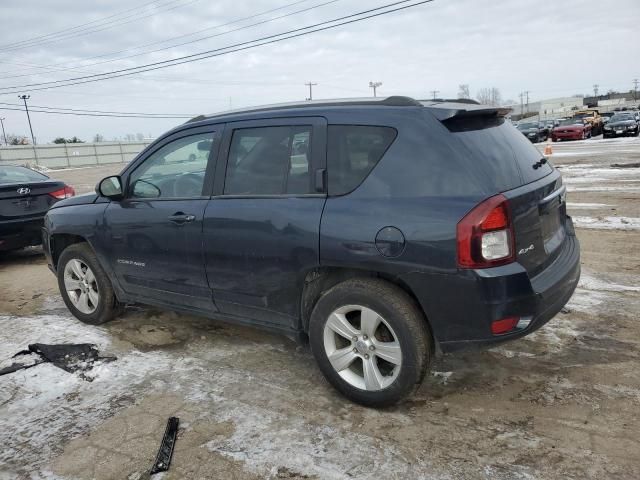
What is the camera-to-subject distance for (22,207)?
7.15 metres

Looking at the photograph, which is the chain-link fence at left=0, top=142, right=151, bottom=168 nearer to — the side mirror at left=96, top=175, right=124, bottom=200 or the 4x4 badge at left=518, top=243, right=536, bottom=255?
the side mirror at left=96, top=175, right=124, bottom=200

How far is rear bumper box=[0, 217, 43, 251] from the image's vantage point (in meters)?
6.96

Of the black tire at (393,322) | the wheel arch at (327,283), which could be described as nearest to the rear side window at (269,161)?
the wheel arch at (327,283)

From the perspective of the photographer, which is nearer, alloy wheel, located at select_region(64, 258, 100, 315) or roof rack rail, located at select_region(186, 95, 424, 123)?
roof rack rail, located at select_region(186, 95, 424, 123)

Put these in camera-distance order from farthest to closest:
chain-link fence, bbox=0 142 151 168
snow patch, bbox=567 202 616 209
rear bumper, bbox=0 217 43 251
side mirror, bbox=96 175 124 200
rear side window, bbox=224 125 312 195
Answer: chain-link fence, bbox=0 142 151 168 → snow patch, bbox=567 202 616 209 → rear bumper, bbox=0 217 43 251 → side mirror, bbox=96 175 124 200 → rear side window, bbox=224 125 312 195

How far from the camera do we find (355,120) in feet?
10.1

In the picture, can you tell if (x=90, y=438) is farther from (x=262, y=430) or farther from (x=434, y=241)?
(x=434, y=241)

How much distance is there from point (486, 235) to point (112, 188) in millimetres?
3084

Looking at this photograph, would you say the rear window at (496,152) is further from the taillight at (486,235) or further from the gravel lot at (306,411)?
the gravel lot at (306,411)

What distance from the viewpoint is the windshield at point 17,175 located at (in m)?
7.56

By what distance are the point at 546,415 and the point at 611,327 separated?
155 centimetres

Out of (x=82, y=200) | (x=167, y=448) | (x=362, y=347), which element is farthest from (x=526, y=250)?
(x=82, y=200)

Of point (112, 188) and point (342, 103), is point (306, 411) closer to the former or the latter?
point (342, 103)

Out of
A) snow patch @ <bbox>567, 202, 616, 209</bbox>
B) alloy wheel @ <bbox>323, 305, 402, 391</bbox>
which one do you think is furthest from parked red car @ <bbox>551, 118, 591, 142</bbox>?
alloy wheel @ <bbox>323, 305, 402, 391</bbox>
